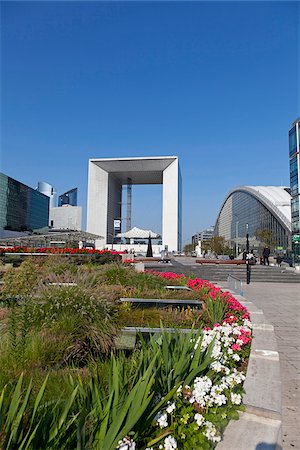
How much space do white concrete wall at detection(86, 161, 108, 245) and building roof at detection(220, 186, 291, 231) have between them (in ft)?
138

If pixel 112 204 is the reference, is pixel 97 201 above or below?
below

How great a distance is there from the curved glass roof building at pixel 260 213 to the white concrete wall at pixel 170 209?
12.7 m

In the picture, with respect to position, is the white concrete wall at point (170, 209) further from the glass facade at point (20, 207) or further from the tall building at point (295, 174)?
the glass facade at point (20, 207)

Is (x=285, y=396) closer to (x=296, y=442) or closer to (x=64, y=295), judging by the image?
(x=296, y=442)

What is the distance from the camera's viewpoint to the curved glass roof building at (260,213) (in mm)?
71062

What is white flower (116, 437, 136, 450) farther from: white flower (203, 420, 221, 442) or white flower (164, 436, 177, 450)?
white flower (203, 420, 221, 442)

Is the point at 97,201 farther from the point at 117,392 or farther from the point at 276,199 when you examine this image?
the point at 117,392

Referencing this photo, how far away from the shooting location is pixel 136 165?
69.1 meters

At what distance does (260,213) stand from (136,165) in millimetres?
39834

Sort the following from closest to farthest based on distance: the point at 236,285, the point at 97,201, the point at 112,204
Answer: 1. the point at 236,285
2. the point at 97,201
3. the point at 112,204

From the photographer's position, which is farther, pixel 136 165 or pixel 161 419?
pixel 136 165

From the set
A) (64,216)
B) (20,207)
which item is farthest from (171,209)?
(64,216)

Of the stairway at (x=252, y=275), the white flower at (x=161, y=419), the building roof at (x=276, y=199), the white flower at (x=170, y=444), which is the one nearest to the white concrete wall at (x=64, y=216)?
the building roof at (x=276, y=199)

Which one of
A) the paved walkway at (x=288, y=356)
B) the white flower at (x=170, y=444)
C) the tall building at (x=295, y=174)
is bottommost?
the paved walkway at (x=288, y=356)
